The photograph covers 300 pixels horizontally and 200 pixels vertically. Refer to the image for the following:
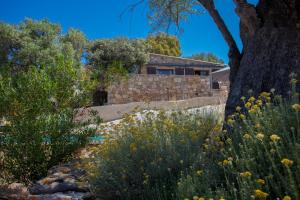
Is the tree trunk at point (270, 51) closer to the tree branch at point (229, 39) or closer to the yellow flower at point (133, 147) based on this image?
the tree branch at point (229, 39)

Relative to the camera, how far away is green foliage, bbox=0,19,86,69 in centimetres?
2011

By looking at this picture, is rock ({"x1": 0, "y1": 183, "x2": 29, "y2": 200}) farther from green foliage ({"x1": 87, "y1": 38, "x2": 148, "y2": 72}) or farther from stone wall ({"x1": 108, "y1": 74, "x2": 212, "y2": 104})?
green foliage ({"x1": 87, "y1": 38, "x2": 148, "y2": 72})

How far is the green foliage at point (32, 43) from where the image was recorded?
20.1 meters

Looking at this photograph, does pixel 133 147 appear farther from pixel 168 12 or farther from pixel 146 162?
pixel 168 12

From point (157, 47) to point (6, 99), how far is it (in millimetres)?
34113

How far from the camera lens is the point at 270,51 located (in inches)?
190

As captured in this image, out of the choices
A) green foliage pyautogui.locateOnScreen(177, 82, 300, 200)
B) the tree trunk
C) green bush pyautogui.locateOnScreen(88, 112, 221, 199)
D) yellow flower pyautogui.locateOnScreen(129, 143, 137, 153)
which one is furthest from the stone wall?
green foliage pyautogui.locateOnScreen(177, 82, 300, 200)

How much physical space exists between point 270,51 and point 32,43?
59.7 feet

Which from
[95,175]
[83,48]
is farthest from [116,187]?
[83,48]

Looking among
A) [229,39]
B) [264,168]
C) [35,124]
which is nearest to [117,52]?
[229,39]

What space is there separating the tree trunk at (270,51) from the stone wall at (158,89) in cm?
1676

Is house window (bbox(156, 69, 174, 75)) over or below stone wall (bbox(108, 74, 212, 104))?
over

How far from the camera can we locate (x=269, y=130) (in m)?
2.70

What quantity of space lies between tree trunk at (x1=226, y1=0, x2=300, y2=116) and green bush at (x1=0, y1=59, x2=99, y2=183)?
9.34 feet
